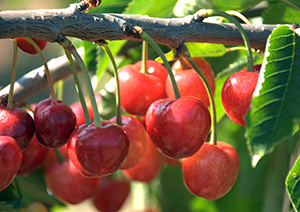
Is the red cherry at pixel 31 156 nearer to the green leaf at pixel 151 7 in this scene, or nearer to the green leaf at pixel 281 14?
the green leaf at pixel 151 7

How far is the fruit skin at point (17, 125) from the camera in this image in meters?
0.62

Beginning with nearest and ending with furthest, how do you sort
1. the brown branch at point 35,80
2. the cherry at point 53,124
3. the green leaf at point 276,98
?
the green leaf at point 276,98 → the cherry at point 53,124 → the brown branch at point 35,80

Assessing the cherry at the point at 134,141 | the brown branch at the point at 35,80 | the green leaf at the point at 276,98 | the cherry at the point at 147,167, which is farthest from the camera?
the cherry at the point at 147,167

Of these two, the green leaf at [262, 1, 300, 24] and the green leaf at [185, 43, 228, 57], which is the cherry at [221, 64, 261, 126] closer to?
the green leaf at [185, 43, 228, 57]

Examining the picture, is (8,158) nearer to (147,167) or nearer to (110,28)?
(110,28)

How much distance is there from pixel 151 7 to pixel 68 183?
540 mm

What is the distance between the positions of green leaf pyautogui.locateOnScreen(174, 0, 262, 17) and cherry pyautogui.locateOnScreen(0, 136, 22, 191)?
63 centimetres

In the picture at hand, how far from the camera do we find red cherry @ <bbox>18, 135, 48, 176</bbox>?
864 mm

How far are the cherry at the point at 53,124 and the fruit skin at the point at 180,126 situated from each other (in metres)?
0.15

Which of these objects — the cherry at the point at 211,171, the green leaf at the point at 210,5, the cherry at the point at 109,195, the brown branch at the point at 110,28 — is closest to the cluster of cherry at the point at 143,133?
the cherry at the point at 211,171

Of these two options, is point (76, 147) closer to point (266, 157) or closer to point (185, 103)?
point (185, 103)

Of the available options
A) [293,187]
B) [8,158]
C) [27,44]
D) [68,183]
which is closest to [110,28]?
[27,44]

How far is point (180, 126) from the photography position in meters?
0.60

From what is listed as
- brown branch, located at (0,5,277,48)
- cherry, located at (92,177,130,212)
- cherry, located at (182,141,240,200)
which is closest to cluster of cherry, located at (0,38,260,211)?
cherry, located at (182,141,240,200)
